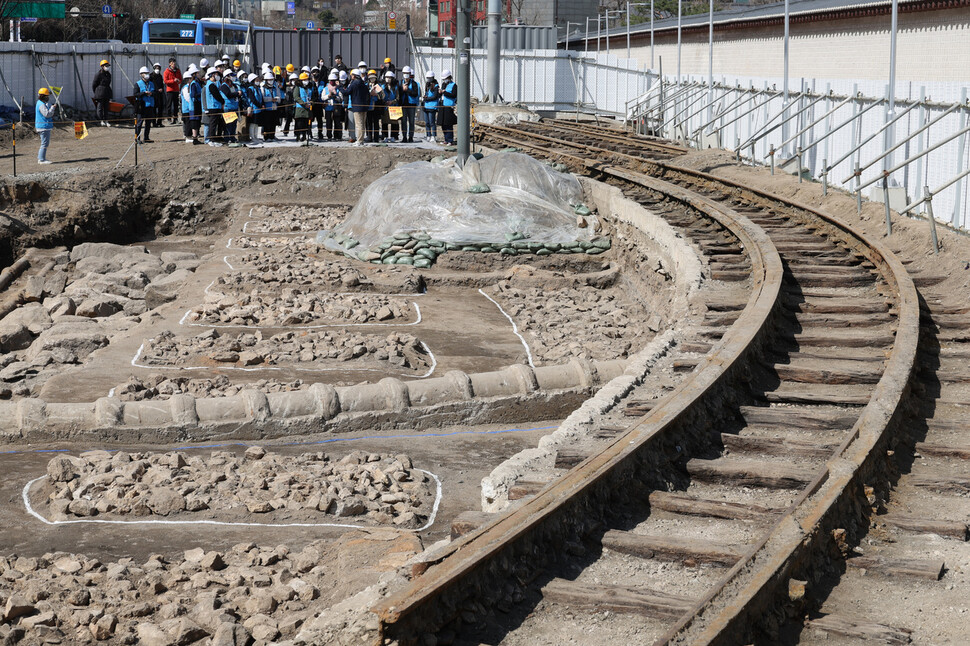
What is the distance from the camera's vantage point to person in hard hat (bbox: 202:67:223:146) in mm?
23875

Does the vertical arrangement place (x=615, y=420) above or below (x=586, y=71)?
below

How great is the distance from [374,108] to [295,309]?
1312 cm

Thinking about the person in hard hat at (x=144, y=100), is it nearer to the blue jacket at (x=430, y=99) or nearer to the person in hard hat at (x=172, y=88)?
the person in hard hat at (x=172, y=88)

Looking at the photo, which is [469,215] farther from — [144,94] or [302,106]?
[144,94]

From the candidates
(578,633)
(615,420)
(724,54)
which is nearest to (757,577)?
(578,633)

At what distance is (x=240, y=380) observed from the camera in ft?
34.2

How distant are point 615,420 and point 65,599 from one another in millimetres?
3480

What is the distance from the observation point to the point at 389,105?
25328 millimetres

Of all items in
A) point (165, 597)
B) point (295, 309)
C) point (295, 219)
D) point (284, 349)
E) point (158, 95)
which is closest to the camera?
point (165, 597)

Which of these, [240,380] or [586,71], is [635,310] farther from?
[586,71]

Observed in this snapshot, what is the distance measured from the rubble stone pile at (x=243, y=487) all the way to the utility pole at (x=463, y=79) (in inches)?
420

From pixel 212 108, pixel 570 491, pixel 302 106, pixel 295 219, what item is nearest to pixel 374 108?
pixel 302 106

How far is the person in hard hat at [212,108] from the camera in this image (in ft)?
78.3

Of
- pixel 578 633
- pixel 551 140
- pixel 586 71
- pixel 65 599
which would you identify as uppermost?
pixel 586 71
